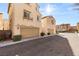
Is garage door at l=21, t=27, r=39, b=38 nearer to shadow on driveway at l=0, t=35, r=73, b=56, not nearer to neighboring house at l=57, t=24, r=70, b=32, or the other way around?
shadow on driveway at l=0, t=35, r=73, b=56

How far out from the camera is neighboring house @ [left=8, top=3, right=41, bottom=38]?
487 cm

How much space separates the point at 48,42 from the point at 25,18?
137 centimetres

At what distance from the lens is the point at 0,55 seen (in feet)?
12.3

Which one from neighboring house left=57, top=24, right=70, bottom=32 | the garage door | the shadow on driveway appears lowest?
the shadow on driveway

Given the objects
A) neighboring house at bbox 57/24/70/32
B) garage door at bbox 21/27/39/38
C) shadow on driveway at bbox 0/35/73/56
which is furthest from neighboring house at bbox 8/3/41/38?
neighboring house at bbox 57/24/70/32

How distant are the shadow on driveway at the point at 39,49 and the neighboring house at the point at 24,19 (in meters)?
0.46

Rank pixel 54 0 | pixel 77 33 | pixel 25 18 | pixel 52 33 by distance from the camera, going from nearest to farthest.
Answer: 1. pixel 54 0
2. pixel 77 33
3. pixel 52 33
4. pixel 25 18

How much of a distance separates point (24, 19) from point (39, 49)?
1.59 m

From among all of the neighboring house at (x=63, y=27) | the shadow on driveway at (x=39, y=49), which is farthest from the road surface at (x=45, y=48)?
the neighboring house at (x=63, y=27)

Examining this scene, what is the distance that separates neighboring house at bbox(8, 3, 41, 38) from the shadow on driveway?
462mm

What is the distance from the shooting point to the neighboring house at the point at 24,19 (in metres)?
4.87

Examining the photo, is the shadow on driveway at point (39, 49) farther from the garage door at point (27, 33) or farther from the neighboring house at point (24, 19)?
the neighboring house at point (24, 19)

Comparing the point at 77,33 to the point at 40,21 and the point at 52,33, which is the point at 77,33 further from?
the point at 40,21

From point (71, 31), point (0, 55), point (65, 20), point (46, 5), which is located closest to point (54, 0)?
point (46, 5)
